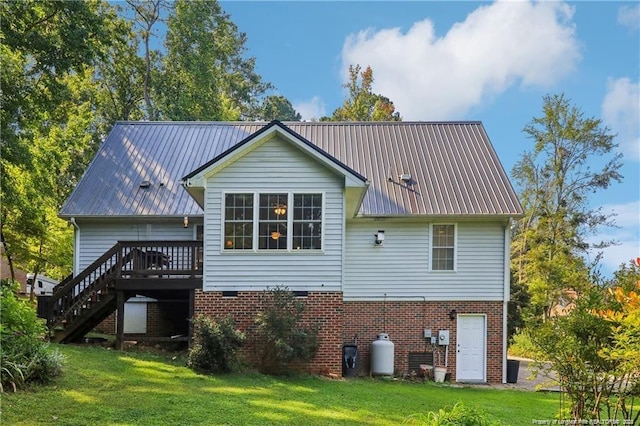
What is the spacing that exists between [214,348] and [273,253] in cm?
266

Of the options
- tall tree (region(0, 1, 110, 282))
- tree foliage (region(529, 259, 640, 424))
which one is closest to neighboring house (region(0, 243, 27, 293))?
tall tree (region(0, 1, 110, 282))

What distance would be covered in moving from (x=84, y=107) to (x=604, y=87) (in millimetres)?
22523

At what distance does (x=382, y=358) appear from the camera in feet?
42.2

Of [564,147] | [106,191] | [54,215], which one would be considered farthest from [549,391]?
[54,215]

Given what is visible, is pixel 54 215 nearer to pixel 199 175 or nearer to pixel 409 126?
pixel 199 175

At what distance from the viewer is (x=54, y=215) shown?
19.5 meters

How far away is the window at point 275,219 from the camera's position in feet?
38.9

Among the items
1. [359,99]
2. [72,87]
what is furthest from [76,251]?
[359,99]

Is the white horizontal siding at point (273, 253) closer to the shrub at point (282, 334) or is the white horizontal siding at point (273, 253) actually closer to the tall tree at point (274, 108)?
the shrub at point (282, 334)

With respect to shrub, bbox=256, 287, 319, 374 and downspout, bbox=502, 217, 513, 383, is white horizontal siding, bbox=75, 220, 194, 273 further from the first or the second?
downspout, bbox=502, 217, 513, 383

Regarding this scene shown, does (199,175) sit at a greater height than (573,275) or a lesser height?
greater

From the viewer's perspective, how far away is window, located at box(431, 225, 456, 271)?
13.7m

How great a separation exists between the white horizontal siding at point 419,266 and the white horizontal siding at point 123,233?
5154 mm

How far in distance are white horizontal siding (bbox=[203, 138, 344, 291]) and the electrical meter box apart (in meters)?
3.64
